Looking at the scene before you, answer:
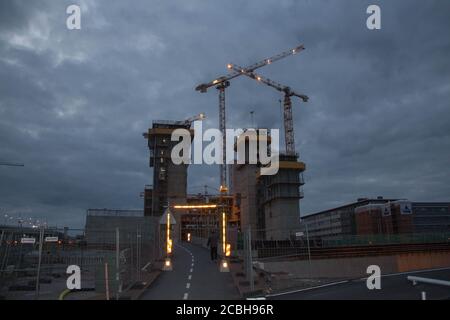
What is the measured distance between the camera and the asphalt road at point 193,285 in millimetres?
14562

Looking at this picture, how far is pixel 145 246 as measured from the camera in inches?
935

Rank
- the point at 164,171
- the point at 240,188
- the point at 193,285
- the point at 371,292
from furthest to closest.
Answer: the point at 240,188
the point at 164,171
the point at 193,285
the point at 371,292

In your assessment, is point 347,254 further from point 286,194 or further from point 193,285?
point 193,285

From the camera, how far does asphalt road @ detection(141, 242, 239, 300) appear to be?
573 inches

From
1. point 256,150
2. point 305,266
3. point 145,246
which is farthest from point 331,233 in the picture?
point 145,246

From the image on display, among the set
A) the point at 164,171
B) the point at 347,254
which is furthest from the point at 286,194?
the point at 164,171

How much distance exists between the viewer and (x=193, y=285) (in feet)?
55.5

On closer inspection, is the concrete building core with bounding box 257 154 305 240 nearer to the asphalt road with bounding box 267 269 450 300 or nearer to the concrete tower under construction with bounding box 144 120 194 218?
the concrete tower under construction with bounding box 144 120 194 218

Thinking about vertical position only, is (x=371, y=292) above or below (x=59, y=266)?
below

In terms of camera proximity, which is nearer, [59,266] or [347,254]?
[59,266]

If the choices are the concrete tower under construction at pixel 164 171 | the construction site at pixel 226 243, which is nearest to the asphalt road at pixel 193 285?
the construction site at pixel 226 243

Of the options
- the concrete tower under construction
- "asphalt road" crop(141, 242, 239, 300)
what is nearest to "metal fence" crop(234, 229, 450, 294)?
"asphalt road" crop(141, 242, 239, 300)
